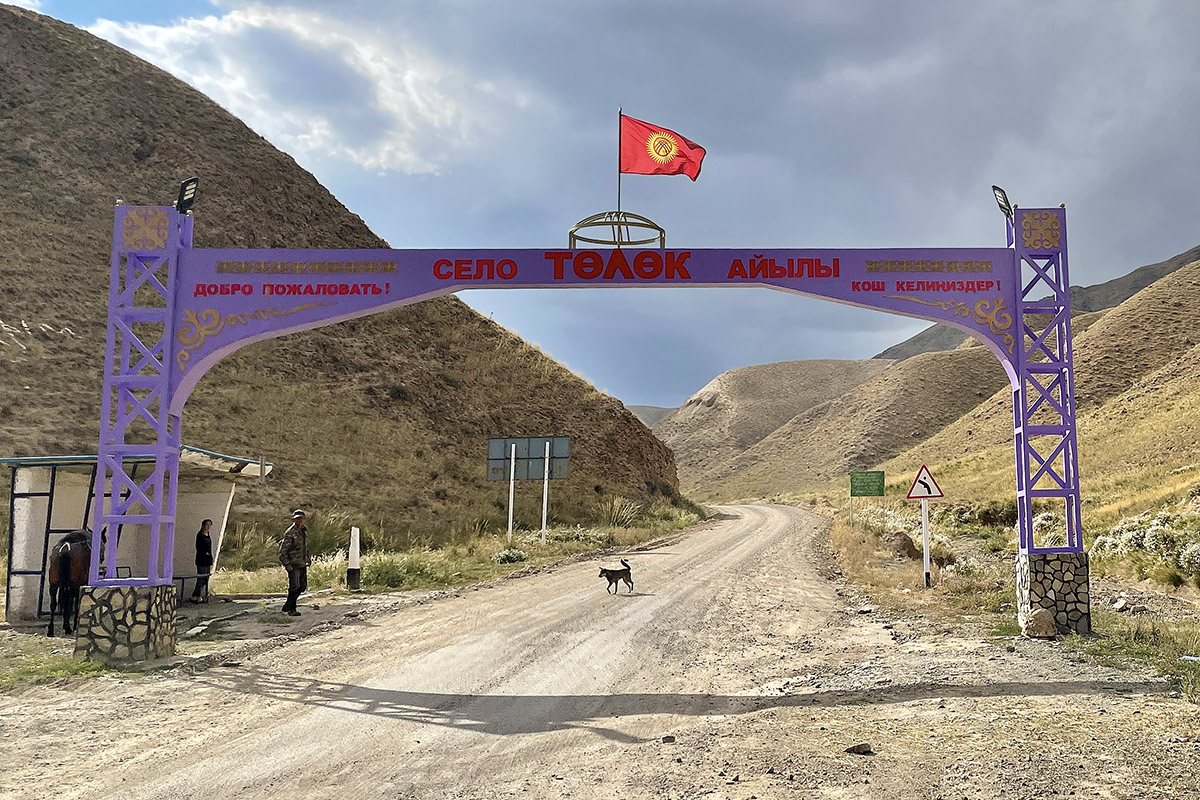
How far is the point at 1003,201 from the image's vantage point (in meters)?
10.8

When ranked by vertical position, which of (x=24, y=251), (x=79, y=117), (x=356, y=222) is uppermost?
(x=79, y=117)

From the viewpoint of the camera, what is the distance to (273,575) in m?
20.1

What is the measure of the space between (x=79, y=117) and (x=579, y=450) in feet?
135

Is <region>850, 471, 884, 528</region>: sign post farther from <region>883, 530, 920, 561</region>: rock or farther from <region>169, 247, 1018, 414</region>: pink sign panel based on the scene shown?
<region>169, 247, 1018, 414</region>: pink sign panel

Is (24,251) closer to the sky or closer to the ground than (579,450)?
closer to the sky

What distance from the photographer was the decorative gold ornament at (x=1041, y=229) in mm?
10445

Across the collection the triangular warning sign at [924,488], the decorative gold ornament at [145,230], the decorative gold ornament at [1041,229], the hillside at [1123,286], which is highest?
the hillside at [1123,286]

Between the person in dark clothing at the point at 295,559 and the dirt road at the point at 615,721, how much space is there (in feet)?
8.49

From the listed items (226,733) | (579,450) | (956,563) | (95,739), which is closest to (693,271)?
(226,733)

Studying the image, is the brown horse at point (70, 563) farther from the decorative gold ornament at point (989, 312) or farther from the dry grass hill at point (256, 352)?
the dry grass hill at point (256, 352)

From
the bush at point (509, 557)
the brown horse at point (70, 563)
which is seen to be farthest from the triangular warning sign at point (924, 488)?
the brown horse at point (70, 563)

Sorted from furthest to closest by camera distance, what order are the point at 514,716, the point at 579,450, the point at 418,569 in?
the point at 579,450 → the point at 418,569 → the point at 514,716

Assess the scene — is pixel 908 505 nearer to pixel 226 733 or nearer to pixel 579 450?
pixel 579 450

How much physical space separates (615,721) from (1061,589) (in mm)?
6645
